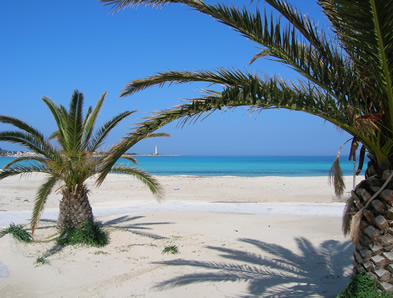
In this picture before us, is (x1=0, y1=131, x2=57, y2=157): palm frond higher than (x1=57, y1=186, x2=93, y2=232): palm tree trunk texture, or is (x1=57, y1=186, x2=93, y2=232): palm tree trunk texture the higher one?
(x1=0, y1=131, x2=57, y2=157): palm frond

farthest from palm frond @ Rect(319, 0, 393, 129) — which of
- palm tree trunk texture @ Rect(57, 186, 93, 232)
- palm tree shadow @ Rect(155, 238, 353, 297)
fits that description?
palm tree trunk texture @ Rect(57, 186, 93, 232)

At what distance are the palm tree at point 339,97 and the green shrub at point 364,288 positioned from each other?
0.08m

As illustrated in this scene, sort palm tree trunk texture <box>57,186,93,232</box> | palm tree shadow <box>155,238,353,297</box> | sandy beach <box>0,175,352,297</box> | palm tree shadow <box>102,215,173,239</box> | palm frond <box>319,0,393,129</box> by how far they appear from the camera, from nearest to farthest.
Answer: palm frond <box>319,0,393,129</box> → palm tree shadow <box>155,238,353,297</box> → sandy beach <box>0,175,352,297</box> → palm tree trunk texture <box>57,186,93,232</box> → palm tree shadow <box>102,215,173,239</box>

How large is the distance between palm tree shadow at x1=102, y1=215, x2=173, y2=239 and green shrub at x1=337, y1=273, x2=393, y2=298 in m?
5.09

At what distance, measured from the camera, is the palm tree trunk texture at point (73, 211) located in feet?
26.4

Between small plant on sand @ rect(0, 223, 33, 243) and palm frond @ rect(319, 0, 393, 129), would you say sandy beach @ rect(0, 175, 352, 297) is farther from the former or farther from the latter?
palm frond @ rect(319, 0, 393, 129)

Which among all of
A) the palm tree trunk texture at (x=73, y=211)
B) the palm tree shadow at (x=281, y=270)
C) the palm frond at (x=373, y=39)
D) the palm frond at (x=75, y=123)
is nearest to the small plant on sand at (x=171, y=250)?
the palm tree shadow at (x=281, y=270)

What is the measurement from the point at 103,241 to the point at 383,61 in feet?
20.1

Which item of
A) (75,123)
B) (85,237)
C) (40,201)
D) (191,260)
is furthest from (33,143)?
(191,260)

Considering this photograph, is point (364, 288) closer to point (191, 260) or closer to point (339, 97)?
point (339, 97)

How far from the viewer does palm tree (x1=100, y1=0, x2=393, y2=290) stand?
12.9 ft

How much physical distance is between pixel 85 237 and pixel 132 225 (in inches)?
102

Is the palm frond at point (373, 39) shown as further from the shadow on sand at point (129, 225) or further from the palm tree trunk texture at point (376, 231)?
the shadow on sand at point (129, 225)

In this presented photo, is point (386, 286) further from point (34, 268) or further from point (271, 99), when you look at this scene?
point (34, 268)
